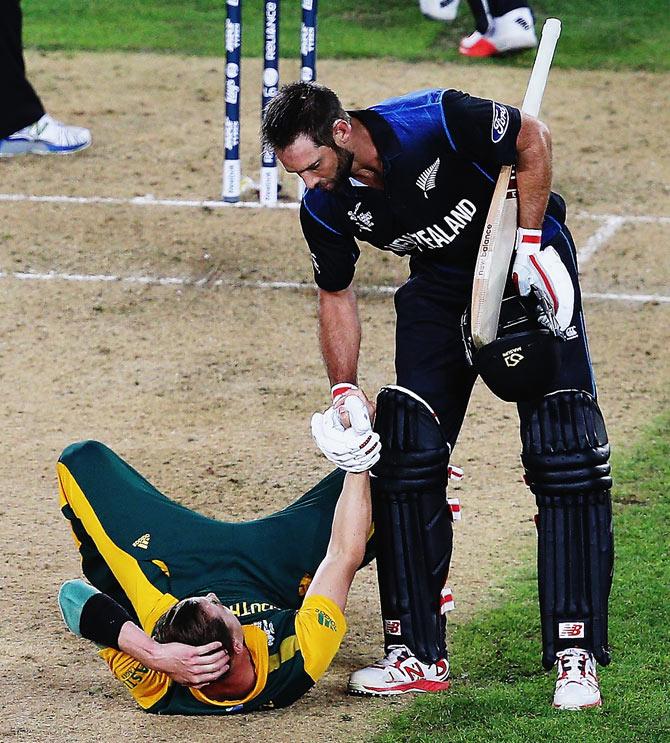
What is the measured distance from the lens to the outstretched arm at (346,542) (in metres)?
4.27

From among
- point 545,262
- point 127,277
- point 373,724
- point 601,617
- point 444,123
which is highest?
point 444,123

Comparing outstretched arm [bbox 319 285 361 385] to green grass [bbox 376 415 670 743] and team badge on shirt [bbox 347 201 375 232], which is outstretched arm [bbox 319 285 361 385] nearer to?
team badge on shirt [bbox 347 201 375 232]

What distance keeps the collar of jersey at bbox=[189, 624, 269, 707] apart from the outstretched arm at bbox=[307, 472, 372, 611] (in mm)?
206

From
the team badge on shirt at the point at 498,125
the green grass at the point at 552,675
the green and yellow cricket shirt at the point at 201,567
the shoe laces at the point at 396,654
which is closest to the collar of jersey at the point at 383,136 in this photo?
the team badge on shirt at the point at 498,125

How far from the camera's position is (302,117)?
13.4 feet

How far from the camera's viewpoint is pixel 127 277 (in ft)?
27.0

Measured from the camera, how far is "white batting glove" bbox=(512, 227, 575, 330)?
4.20 metres

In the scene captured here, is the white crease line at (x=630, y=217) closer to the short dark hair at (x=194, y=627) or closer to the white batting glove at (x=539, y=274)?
the white batting glove at (x=539, y=274)

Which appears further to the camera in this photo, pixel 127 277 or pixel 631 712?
pixel 127 277

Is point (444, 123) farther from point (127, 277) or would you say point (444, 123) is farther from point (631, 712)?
point (127, 277)

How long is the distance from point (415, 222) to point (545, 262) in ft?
1.33

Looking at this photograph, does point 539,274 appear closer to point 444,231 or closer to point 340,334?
point 444,231

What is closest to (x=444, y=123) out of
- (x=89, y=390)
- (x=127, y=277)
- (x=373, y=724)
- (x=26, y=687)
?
(x=373, y=724)

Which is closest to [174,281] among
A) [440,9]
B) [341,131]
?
[341,131]
